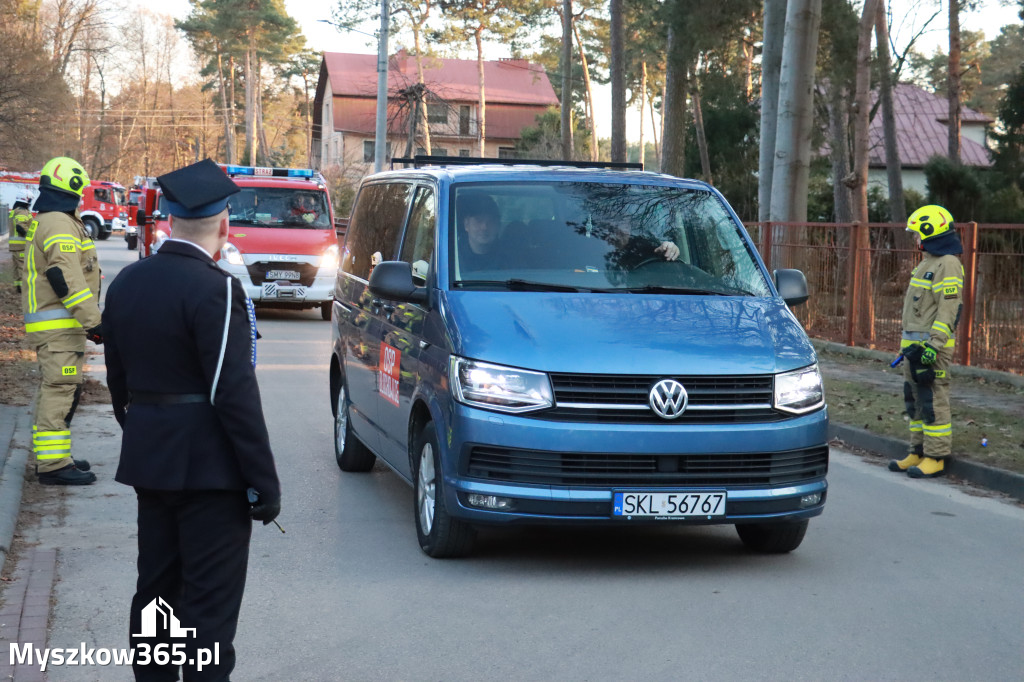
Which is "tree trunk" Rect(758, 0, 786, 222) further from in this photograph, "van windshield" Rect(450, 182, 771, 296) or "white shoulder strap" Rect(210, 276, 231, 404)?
"white shoulder strap" Rect(210, 276, 231, 404)

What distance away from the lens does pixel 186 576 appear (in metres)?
3.88

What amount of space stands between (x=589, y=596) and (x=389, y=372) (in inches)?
82.5

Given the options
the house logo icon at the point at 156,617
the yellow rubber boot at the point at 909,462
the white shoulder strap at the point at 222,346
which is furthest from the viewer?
the yellow rubber boot at the point at 909,462

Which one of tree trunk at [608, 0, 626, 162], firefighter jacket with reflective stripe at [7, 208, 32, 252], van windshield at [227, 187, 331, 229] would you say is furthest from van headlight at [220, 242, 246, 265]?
tree trunk at [608, 0, 626, 162]

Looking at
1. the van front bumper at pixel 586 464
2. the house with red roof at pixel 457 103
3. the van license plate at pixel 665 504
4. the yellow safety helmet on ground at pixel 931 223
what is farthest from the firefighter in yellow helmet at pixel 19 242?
the house with red roof at pixel 457 103

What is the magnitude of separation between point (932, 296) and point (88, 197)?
52336mm

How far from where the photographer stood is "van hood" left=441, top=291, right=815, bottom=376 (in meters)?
6.07

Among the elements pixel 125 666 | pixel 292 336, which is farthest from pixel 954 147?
pixel 125 666

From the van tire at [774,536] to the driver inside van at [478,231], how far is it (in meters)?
2.01

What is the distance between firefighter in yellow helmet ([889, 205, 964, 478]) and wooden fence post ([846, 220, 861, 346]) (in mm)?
8841

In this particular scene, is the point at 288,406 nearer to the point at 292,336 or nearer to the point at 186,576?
the point at 292,336

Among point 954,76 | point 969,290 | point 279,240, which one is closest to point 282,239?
point 279,240

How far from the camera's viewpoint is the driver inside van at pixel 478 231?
6922 mm

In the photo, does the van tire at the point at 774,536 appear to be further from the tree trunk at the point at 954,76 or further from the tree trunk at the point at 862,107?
the tree trunk at the point at 954,76
